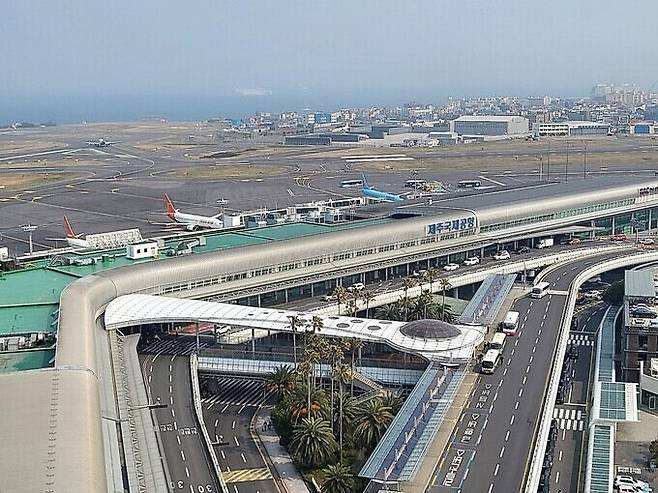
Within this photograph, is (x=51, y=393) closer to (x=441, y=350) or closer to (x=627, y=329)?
(x=441, y=350)

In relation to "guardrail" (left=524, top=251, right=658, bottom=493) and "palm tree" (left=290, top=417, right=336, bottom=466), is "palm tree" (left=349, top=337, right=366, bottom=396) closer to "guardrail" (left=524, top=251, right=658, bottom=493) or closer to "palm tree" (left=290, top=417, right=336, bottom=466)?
"palm tree" (left=290, top=417, right=336, bottom=466)

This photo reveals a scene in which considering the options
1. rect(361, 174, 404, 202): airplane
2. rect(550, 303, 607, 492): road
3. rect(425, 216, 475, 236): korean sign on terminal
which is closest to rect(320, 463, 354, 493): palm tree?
rect(550, 303, 607, 492): road

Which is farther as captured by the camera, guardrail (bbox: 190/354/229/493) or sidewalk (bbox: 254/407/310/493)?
sidewalk (bbox: 254/407/310/493)

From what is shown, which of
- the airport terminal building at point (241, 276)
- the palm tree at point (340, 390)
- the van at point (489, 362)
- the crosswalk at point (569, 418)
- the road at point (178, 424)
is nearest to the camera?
the airport terminal building at point (241, 276)

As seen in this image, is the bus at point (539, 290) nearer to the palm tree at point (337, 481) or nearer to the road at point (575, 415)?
the road at point (575, 415)

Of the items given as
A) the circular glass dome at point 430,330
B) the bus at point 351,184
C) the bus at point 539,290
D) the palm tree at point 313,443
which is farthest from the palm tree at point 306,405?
the bus at point 351,184

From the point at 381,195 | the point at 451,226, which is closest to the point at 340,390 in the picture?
the point at 451,226
